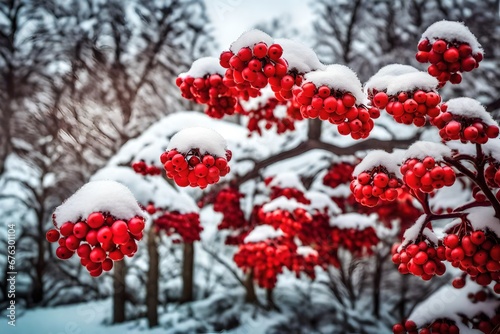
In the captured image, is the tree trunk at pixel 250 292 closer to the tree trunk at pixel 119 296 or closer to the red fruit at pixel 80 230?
the tree trunk at pixel 119 296

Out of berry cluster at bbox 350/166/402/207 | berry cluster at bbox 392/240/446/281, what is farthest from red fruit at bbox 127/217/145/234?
berry cluster at bbox 392/240/446/281

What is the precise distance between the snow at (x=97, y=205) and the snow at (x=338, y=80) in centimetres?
103

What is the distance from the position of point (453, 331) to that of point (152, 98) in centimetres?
808

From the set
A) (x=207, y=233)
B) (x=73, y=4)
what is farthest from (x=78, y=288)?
(x=73, y=4)

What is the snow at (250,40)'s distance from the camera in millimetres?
1670

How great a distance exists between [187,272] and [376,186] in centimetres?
685

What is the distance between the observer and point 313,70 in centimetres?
179

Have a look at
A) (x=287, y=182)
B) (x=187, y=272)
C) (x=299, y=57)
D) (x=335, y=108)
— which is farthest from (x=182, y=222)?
(x=187, y=272)

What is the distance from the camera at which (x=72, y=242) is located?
57.2 inches

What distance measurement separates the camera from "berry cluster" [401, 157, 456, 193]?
1453 mm

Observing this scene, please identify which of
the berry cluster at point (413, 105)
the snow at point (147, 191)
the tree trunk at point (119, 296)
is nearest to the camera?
the berry cluster at point (413, 105)

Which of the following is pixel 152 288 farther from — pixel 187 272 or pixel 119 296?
pixel 119 296

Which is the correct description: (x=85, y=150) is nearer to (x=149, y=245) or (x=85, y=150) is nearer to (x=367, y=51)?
(x=149, y=245)

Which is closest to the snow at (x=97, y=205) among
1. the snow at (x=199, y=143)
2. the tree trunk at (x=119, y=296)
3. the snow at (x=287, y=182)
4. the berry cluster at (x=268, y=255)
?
the snow at (x=199, y=143)
